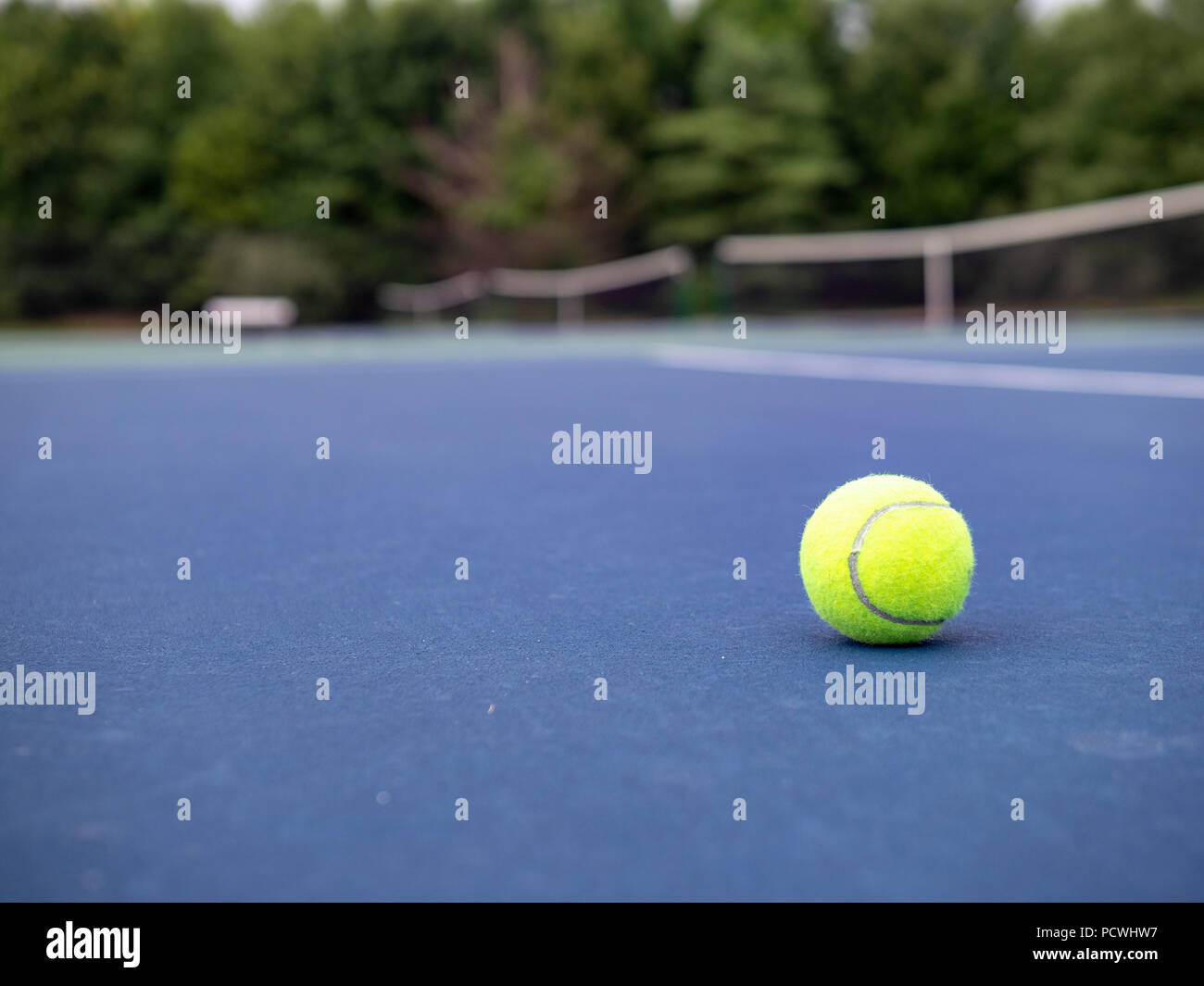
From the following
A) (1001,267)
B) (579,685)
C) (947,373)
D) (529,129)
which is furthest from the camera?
(529,129)

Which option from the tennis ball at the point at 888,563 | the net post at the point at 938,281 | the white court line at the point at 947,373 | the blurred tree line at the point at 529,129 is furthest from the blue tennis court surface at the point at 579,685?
the blurred tree line at the point at 529,129

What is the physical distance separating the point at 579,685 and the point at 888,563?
2.82 ft

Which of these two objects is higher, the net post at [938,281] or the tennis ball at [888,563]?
the net post at [938,281]

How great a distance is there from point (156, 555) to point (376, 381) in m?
11.2

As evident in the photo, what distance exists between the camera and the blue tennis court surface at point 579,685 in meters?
2.31

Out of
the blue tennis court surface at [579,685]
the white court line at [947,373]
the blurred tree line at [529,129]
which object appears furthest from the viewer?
the blurred tree line at [529,129]

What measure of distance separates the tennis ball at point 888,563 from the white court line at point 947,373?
8233mm

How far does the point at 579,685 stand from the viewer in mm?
3367

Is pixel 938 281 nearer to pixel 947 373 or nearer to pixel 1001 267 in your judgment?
pixel 1001 267

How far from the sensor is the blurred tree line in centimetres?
3725

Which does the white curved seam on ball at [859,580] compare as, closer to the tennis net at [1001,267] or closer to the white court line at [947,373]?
the white court line at [947,373]

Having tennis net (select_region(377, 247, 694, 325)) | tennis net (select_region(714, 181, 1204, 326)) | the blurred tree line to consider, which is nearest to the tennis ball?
tennis net (select_region(714, 181, 1204, 326))

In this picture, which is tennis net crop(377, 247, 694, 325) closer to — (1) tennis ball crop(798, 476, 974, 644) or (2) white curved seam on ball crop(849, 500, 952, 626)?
(1) tennis ball crop(798, 476, 974, 644)

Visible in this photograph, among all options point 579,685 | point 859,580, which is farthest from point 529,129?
point 579,685
